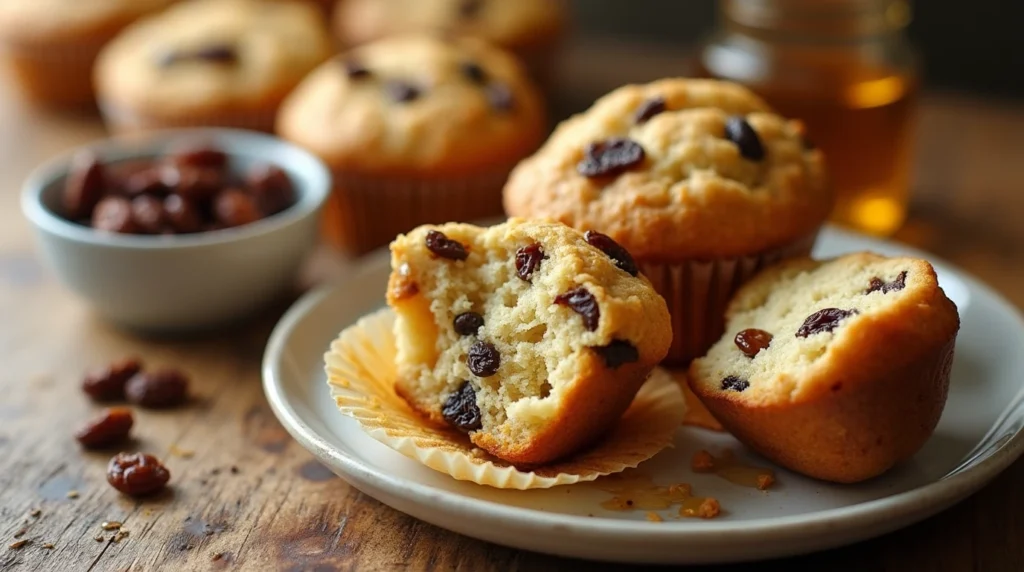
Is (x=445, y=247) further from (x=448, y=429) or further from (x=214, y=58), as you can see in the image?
(x=214, y=58)

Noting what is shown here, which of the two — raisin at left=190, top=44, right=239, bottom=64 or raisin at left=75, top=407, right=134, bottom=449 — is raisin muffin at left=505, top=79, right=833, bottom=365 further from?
raisin at left=190, top=44, right=239, bottom=64

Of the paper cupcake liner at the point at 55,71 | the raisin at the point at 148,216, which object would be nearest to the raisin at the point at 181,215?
the raisin at the point at 148,216

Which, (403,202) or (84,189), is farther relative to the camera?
(403,202)

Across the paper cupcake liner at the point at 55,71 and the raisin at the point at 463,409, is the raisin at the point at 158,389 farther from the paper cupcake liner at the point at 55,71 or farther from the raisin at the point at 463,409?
the paper cupcake liner at the point at 55,71

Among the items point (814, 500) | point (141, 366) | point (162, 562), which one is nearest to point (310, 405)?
point (162, 562)

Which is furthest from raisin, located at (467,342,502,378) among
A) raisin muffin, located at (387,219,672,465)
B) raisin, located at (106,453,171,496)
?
raisin, located at (106,453,171,496)

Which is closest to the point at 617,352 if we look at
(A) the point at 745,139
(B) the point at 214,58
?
(A) the point at 745,139

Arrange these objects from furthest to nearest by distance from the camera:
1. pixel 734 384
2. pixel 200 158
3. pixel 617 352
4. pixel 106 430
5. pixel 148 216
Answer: pixel 200 158 < pixel 148 216 < pixel 106 430 < pixel 734 384 < pixel 617 352

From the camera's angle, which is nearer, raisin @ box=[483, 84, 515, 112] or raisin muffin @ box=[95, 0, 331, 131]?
raisin @ box=[483, 84, 515, 112]
